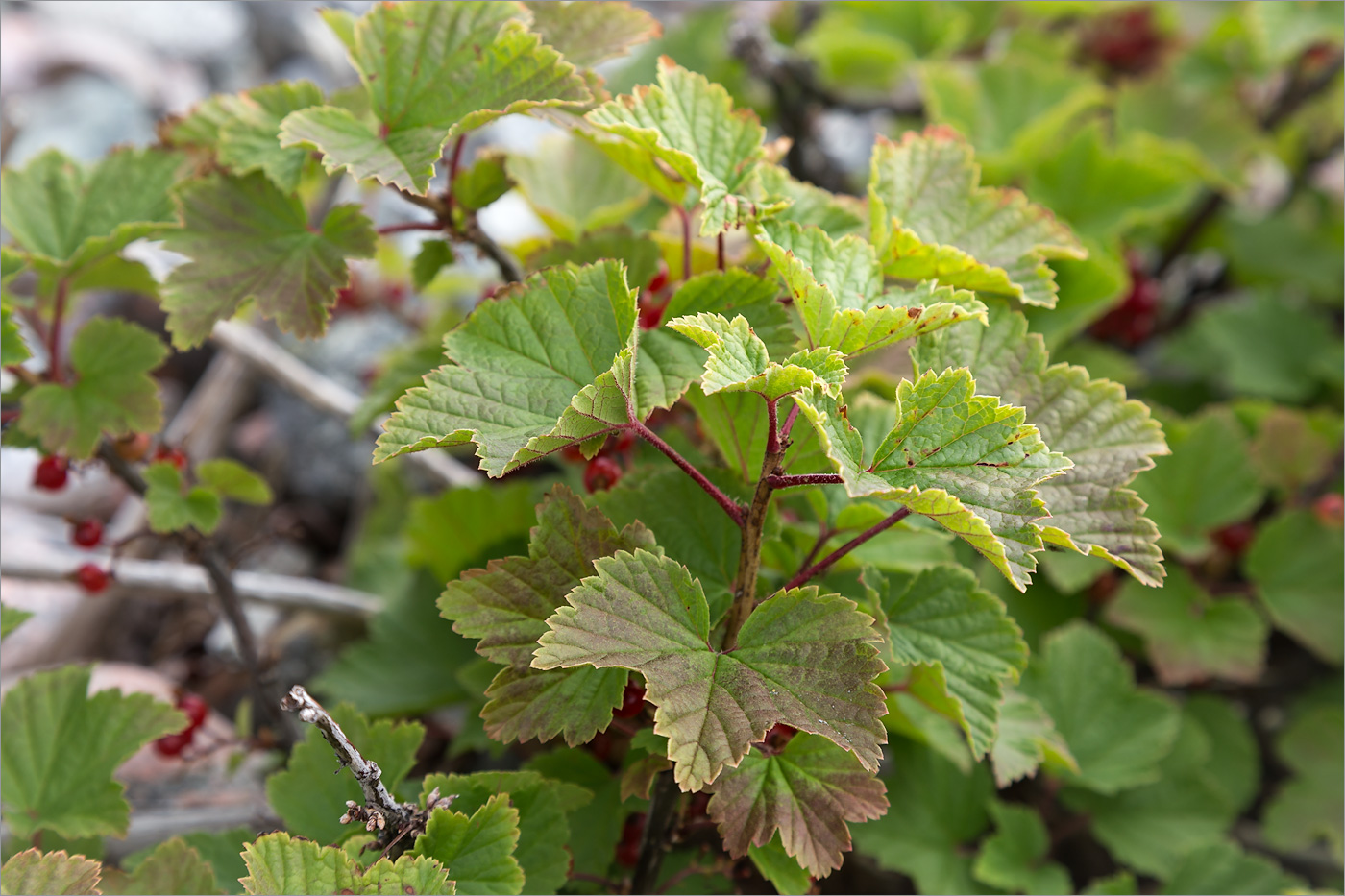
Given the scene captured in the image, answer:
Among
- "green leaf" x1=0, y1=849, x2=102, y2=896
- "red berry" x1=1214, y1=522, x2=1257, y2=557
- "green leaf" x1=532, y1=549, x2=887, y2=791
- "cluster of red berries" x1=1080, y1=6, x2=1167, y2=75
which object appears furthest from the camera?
"cluster of red berries" x1=1080, y1=6, x2=1167, y2=75

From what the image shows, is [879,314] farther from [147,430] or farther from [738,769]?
[147,430]

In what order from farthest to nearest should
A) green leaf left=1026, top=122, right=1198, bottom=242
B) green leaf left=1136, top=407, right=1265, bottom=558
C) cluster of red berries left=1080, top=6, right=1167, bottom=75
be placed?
cluster of red berries left=1080, top=6, right=1167, bottom=75 < green leaf left=1026, top=122, right=1198, bottom=242 < green leaf left=1136, top=407, right=1265, bottom=558

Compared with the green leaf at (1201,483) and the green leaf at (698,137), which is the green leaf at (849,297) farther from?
the green leaf at (1201,483)

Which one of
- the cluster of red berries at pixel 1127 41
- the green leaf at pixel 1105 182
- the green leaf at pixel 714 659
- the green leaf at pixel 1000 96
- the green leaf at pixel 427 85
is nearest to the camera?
the green leaf at pixel 714 659

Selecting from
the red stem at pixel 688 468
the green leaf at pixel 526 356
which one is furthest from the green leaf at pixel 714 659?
the green leaf at pixel 526 356

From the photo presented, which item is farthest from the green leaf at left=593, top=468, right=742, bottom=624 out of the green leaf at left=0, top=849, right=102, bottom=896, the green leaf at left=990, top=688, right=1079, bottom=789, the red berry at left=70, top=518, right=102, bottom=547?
the red berry at left=70, top=518, right=102, bottom=547

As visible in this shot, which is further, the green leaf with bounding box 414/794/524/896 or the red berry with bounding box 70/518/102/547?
the red berry with bounding box 70/518/102/547

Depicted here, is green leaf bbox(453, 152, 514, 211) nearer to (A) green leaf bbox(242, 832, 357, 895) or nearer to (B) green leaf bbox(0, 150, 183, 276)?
(B) green leaf bbox(0, 150, 183, 276)

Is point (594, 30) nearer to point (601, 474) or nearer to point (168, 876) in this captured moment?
point (601, 474)
